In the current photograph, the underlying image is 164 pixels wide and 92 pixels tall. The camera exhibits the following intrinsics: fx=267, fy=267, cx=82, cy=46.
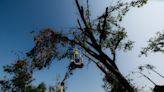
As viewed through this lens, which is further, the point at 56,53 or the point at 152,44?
the point at 152,44

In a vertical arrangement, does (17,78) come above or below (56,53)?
above

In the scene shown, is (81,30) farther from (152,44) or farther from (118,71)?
(152,44)

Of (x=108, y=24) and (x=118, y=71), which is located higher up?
(x=108, y=24)

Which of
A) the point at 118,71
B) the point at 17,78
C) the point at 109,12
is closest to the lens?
the point at 118,71

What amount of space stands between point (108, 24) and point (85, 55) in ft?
12.3

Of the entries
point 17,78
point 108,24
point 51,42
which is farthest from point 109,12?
point 17,78

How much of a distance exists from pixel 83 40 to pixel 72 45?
1111 millimetres

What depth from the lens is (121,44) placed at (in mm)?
24922

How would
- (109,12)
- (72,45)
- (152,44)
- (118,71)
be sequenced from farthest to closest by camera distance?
(152,44) → (72,45) → (109,12) → (118,71)

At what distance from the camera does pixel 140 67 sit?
2600 centimetres

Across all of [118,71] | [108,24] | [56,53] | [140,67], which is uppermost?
[108,24]

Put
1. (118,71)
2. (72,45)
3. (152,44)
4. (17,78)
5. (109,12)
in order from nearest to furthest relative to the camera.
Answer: (118,71) → (109,12) → (72,45) → (152,44) → (17,78)

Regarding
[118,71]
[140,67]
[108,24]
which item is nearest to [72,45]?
[108,24]

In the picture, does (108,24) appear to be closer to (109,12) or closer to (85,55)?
(109,12)
